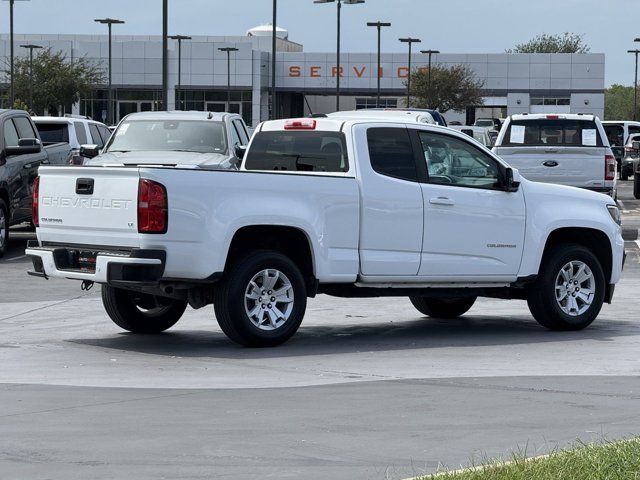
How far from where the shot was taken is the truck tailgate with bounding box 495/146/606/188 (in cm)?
2417

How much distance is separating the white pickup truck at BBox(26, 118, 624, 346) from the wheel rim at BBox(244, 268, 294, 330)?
0.01 m

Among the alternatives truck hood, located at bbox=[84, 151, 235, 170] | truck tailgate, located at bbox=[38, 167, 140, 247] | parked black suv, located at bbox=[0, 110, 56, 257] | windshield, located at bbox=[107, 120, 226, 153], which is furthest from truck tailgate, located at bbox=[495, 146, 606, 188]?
truck tailgate, located at bbox=[38, 167, 140, 247]

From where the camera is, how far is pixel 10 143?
20.8 metres

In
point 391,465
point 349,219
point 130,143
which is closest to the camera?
point 391,465

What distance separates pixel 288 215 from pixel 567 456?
5098 mm

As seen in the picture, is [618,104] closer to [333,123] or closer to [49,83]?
[49,83]

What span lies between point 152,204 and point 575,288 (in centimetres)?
442

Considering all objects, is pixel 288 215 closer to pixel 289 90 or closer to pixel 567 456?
pixel 567 456

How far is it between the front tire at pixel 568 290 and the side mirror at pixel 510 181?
80cm

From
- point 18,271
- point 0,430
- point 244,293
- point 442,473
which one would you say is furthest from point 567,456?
point 18,271

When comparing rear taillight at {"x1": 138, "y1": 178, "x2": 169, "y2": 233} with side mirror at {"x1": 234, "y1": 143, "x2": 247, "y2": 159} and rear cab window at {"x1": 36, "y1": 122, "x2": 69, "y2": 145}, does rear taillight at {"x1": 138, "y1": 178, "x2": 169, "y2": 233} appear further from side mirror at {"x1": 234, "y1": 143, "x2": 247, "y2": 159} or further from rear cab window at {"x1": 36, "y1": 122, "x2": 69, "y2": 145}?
rear cab window at {"x1": 36, "y1": 122, "x2": 69, "y2": 145}

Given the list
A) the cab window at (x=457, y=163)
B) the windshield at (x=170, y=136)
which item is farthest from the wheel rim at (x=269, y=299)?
the windshield at (x=170, y=136)

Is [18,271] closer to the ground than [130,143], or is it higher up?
closer to the ground

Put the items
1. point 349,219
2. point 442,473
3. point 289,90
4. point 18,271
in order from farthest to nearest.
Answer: point 289,90 < point 18,271 < point 349,219 < point 442,473
